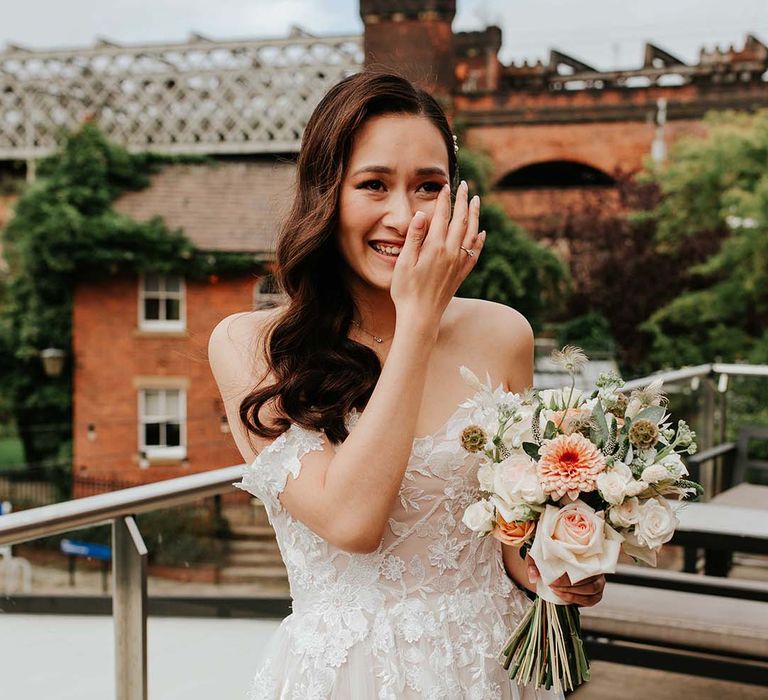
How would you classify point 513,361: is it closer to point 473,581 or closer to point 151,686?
point 473,581

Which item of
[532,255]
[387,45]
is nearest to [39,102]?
[387,45]

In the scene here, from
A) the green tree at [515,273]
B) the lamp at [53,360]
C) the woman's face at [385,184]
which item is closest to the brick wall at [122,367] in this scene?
the lamp at [53,360]

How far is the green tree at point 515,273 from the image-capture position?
16406 millimetres

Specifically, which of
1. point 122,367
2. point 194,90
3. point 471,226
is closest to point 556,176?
point 194,90

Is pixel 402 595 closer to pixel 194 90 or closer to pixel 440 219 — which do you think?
pixel 440 219

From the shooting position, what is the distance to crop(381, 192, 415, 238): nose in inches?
58.4

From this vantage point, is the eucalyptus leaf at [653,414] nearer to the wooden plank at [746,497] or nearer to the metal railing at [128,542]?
the metal railing at [128,542]

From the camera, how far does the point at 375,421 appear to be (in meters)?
1.34

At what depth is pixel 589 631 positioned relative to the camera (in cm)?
284

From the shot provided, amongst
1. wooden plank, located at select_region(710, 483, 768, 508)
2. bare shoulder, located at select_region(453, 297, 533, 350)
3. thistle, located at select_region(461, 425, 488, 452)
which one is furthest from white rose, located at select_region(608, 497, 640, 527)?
wooden plank, located at select_region(710, 483, 768, 508)

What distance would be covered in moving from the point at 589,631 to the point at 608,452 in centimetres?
169

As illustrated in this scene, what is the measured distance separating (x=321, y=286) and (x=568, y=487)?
2.08 feet

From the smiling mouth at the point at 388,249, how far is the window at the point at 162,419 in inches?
666

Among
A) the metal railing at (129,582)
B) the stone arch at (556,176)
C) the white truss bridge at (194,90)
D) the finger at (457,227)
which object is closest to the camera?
the finger at (457,227)
